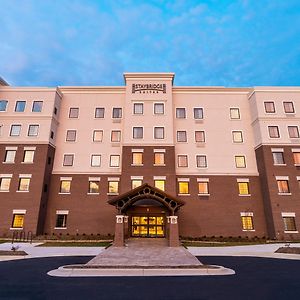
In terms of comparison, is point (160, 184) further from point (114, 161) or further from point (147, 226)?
point (114, 161)

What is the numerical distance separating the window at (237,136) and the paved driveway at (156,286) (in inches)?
782

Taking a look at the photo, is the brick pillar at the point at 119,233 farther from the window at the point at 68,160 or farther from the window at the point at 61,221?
the window at the point at 68,160

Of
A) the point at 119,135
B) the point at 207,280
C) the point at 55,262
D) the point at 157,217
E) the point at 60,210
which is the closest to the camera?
the point at 207,280

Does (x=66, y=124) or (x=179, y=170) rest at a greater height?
(x=66, y=124)

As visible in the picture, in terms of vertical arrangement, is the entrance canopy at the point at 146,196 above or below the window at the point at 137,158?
below

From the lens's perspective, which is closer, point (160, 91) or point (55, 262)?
point (55, 262)

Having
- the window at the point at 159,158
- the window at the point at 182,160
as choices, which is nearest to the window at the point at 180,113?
the window at the point at 182,160

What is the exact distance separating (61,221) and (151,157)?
1338cm

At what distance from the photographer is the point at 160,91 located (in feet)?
102

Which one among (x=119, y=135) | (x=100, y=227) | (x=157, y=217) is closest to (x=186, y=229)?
(x=157, y=217)

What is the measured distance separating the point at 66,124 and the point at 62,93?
4870 mm

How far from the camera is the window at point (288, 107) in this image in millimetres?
29438

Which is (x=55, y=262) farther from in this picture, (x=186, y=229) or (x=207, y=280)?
(x=186, y=229)

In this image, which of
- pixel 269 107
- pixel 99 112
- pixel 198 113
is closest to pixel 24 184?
pixel 99 112
